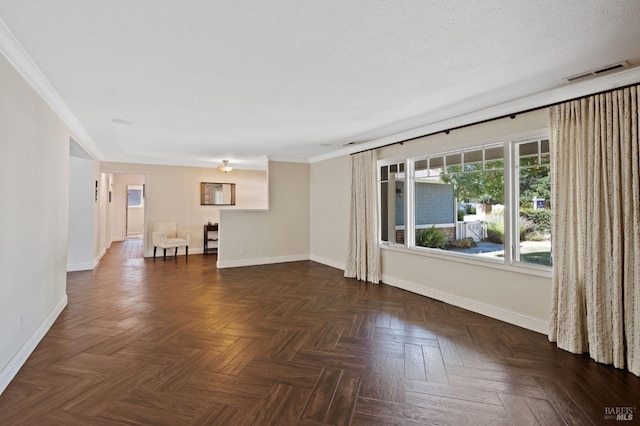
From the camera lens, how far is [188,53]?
7.44 ft

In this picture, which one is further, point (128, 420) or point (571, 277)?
point (571, 277)

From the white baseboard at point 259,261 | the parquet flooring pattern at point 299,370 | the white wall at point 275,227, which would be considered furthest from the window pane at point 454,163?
the white baseboard at point 259,261

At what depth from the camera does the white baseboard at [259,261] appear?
6370mm

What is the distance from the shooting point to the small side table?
806cm

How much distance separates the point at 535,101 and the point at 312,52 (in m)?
2.31

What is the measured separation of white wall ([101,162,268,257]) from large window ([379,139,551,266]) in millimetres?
3374

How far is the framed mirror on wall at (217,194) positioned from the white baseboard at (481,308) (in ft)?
17.8

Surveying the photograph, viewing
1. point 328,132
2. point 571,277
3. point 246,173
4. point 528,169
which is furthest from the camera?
point 246,173

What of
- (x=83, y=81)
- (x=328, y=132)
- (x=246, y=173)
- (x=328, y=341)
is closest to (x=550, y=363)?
(x=328, y=341)

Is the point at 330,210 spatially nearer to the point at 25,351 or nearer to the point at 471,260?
the point at 471,260

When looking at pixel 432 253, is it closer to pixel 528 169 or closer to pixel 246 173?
pixel 528 169

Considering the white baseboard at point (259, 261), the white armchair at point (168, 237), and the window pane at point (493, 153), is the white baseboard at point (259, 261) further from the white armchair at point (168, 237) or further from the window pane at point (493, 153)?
the window pane at point (493, 153)

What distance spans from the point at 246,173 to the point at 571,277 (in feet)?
25.2

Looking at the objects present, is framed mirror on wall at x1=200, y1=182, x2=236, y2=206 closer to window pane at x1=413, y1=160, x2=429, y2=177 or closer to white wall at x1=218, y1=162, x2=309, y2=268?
white wall at x1=218, y1=162, x2=309, y2=268
